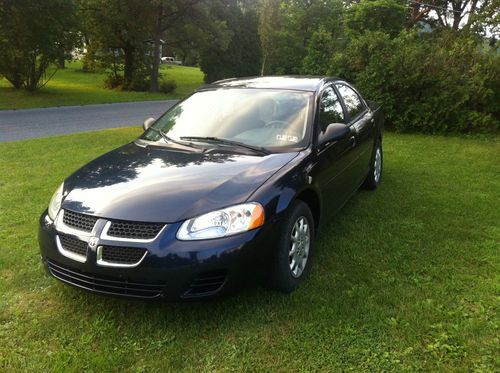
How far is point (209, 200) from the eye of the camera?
288 centimetres

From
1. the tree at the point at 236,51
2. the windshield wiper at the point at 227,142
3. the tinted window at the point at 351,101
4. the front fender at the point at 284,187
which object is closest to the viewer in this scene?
the front fender at the point at 284,187

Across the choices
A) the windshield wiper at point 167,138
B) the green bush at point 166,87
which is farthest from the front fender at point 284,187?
the green bush at point 166,87

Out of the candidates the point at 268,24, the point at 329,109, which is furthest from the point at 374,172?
the point at 268,24

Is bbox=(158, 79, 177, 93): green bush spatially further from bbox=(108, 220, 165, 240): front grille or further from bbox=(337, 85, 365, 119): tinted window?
bbox=(108, 220, 165, 240): front grille

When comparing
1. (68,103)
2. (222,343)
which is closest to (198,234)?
(222,343)

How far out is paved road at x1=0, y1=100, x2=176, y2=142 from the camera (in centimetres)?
1136

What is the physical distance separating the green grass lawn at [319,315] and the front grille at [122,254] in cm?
53

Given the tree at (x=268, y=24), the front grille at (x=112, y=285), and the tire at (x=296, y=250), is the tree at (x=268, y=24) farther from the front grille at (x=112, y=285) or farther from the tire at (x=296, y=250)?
the front grille at (x=112, y=285)

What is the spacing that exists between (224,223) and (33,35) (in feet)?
59.2

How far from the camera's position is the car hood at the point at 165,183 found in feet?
9.23

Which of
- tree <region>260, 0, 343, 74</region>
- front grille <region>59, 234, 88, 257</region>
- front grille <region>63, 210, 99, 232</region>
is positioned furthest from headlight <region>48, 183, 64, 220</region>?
tree <region>260, 0, 343, 74</region>

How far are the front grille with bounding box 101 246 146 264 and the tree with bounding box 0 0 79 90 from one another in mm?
17270

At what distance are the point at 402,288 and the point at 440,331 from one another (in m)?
0.55

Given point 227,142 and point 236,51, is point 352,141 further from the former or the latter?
point 236,51
